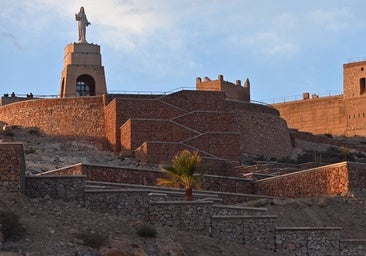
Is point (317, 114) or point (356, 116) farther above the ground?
point (317, 114)

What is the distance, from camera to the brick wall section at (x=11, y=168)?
102 feet

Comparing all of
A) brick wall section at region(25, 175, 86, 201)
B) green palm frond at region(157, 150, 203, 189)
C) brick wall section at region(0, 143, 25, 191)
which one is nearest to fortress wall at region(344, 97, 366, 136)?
green palm frond at region(157, 150, 203, 189)

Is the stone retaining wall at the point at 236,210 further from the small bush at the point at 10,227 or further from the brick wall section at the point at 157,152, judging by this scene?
the brick wall section at the point at 157,152

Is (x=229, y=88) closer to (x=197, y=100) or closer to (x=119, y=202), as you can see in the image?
(x=197, y=100)

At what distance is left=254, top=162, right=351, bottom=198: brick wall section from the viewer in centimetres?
4019

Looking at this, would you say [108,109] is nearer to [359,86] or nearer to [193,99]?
[193,99]

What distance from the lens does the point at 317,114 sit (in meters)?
84.9

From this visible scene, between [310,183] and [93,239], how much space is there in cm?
1378

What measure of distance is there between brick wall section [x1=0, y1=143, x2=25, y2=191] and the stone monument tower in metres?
27.2

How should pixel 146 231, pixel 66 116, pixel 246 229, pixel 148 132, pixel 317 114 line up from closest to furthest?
pixel 146 231 < pixel 246 229 < pixel 148 132 < pixel 66 116 < pixel 317 114

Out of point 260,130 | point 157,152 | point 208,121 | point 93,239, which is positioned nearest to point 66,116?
point 208,121

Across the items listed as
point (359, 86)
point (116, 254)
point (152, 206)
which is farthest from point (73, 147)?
point (359, 86)

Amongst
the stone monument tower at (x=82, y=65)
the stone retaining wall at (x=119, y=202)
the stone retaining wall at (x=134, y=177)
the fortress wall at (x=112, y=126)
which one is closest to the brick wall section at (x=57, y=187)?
the stone retaining wall at (x=119, y=202)

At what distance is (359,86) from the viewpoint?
82.5 metres
